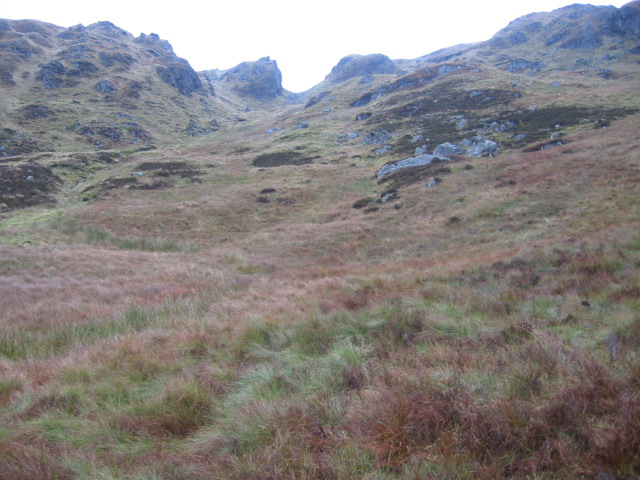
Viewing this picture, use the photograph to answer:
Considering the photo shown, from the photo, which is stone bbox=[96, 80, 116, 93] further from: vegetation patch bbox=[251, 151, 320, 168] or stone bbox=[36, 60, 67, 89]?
vegetation patch bbox=[251, 151, 320, 168]

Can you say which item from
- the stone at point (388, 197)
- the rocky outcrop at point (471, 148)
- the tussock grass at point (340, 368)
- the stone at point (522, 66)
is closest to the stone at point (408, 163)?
the rocky outcrop at point (471, 148)

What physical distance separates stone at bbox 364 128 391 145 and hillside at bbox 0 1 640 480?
1626 cm

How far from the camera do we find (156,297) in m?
10.8

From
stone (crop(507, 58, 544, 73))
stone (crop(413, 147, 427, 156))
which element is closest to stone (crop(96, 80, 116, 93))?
stone (crop(413, 147, 427, 156))

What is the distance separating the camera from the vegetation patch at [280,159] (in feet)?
167

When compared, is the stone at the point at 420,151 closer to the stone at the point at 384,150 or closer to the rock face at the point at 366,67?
the stone at the point at 384,150

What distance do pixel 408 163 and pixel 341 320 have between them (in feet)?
112

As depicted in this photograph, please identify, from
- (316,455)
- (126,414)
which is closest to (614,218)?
(316,455)

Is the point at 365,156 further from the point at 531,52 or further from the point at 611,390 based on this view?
the point at 531,52

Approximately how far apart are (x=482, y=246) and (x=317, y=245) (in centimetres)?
Answer: 961

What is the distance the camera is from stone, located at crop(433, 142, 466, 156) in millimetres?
40031

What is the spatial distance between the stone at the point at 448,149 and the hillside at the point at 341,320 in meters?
0.25

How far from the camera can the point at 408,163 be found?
125 feet

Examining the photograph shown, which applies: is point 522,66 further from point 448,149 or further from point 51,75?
point 51,75
